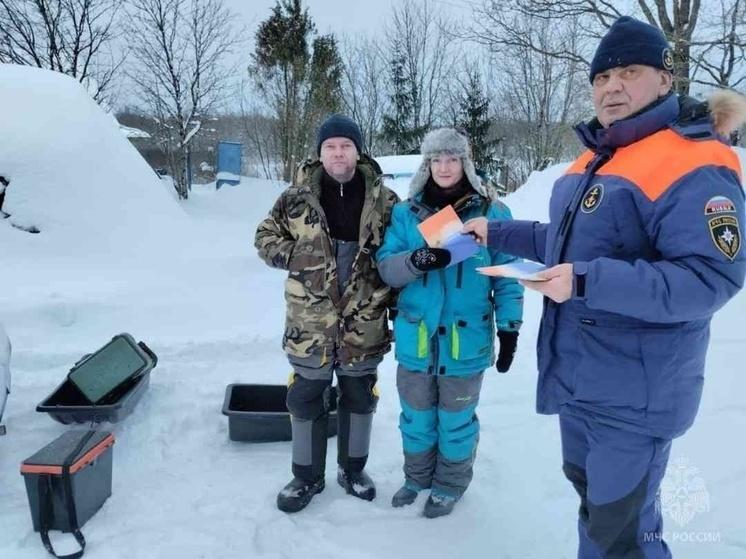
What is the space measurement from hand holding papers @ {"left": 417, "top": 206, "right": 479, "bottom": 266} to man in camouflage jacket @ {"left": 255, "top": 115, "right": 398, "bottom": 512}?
1.09ft

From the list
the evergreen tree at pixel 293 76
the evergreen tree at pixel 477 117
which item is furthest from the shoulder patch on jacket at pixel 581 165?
the evergreen tree at pixel 477 117

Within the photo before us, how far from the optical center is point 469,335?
2.35 m

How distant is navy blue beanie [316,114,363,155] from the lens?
2438 mm

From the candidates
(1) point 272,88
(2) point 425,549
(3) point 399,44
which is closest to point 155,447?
(2) point 425,549

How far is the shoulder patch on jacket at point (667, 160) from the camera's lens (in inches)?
54.4

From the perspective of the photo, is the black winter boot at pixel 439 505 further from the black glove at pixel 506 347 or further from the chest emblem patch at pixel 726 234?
the chest emblem patch at pixel 726 234

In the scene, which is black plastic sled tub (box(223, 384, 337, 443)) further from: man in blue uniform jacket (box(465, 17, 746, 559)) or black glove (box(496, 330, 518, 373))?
man in blue uniform jacket (box(465, 17, 746, 559))

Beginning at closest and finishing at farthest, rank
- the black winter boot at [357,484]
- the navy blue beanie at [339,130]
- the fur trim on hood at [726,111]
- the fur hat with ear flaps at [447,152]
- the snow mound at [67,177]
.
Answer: the fur trim on hood at [726,111] → the fur hat with ear flaps at [447,152] → the navy blue beanie at [339,130] → the black winter boot at [357,484] → the snow mound at [67,177]

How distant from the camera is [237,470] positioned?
291 centimetres

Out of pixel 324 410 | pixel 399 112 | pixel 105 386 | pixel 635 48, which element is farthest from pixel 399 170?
pixel 399 112

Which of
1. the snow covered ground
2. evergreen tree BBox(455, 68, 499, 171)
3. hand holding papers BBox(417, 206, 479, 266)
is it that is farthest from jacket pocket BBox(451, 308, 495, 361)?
evergreen tree BBox(455, 68, 499, 171)

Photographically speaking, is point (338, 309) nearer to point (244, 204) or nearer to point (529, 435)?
point (529, 435)

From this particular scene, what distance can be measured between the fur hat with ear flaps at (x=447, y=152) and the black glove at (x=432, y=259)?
376 mm

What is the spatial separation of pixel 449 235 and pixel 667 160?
2.99 feet
